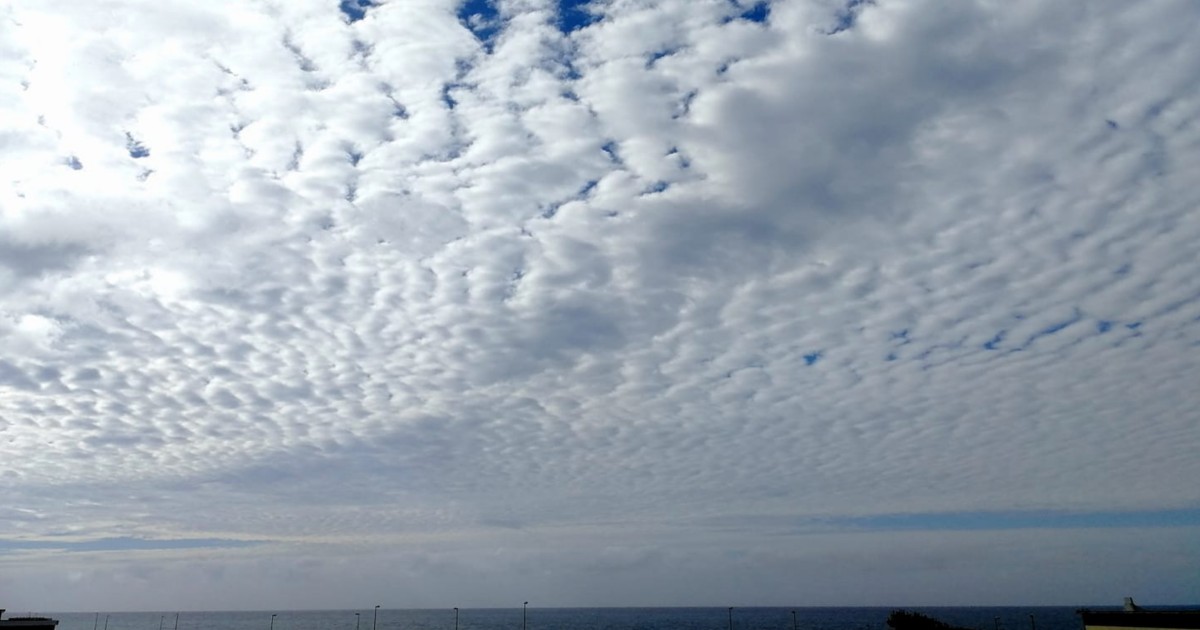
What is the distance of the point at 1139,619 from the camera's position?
58.0m

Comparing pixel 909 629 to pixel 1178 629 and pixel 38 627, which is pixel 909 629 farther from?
pixel 38 627

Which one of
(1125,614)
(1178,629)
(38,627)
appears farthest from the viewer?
(38,627)

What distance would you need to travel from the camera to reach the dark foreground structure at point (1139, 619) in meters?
53.8

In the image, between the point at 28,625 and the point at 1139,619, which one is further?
the point at 28,625

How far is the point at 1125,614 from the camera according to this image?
6078cm

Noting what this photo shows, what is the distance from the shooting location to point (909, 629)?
8550 cm

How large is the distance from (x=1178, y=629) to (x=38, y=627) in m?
99.4

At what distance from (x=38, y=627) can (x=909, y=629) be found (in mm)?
88425

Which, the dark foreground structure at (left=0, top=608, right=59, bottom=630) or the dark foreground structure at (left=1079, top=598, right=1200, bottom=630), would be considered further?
the dark foreground structure at (left=0, top=608, right=59, bottom=630)

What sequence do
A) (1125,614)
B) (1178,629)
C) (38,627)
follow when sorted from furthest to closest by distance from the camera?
(38,627)
(1125,614)
(1178,629)

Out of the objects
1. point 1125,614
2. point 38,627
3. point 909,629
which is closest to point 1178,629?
point 1125,614

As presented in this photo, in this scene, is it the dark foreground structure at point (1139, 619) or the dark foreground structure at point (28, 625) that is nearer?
the dark foreground structure at point (1139, 619)

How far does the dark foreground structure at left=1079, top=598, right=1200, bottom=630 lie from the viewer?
53781mm

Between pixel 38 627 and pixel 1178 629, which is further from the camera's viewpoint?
pixel 38 627
